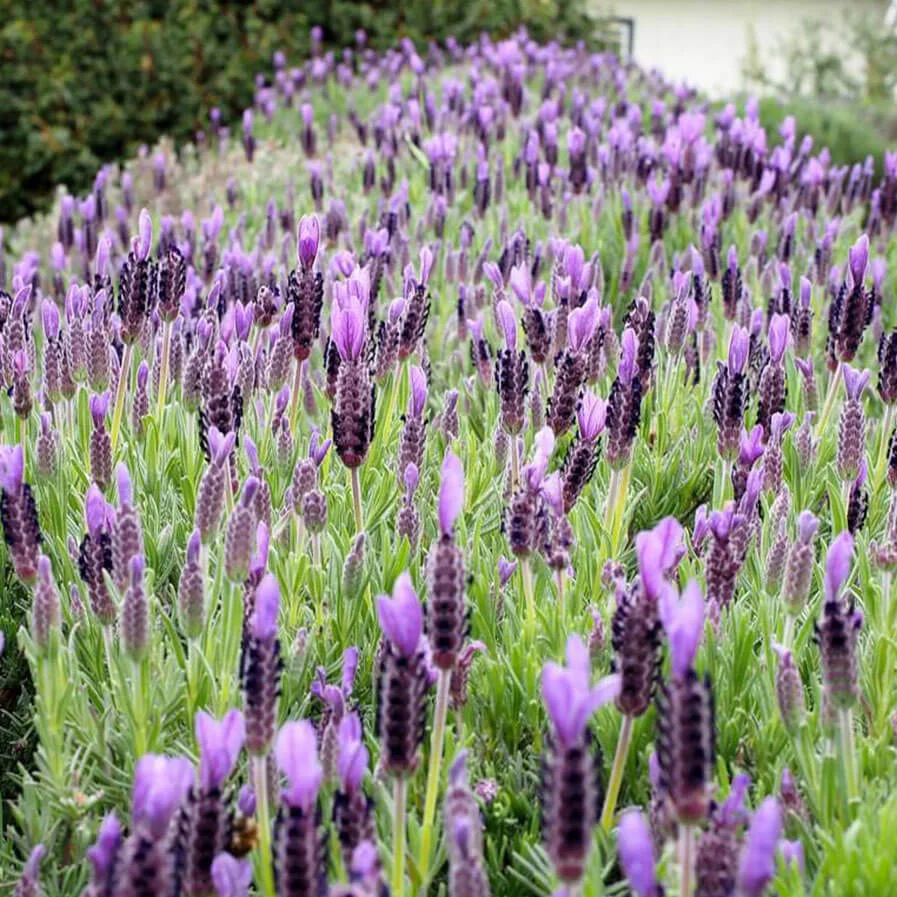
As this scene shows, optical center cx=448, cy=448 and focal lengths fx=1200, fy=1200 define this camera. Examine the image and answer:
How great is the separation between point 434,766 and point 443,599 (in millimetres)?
222

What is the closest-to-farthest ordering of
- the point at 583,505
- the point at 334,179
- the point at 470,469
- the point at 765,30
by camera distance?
the point at 583,505
the point at 470,469
the point at 334,179
the point at 765,30

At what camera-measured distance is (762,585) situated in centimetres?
192

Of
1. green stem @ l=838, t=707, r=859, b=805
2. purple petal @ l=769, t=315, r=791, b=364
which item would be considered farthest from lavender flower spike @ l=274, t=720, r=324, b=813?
purple petal @ l=769, t=315, r=791, b=364

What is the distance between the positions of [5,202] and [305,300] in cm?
815

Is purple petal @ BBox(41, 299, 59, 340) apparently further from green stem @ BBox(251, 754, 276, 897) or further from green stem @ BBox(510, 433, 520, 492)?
green stem @ BBox(251, 754, 276, 897)

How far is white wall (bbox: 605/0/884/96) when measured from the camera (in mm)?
25750

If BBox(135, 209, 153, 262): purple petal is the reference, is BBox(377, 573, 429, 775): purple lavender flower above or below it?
below

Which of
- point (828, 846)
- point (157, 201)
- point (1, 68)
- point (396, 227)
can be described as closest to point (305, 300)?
point (828, 846)

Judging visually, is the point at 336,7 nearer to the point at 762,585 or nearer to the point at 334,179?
the point at 334,179

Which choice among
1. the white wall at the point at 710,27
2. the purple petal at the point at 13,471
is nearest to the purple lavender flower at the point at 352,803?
→ the purple petal at the point at 13,471

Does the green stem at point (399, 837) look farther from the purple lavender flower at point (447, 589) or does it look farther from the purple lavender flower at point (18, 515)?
the purple lavender flower at point (18, 515)

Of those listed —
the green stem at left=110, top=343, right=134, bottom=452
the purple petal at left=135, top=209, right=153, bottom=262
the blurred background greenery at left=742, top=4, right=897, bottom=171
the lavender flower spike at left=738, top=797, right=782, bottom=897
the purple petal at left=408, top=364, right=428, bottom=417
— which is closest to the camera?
the lavender flower spike at left=738, top=797, right=782, bottom=897

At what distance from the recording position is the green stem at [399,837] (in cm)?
121

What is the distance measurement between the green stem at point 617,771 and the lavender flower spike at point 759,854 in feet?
0.90
